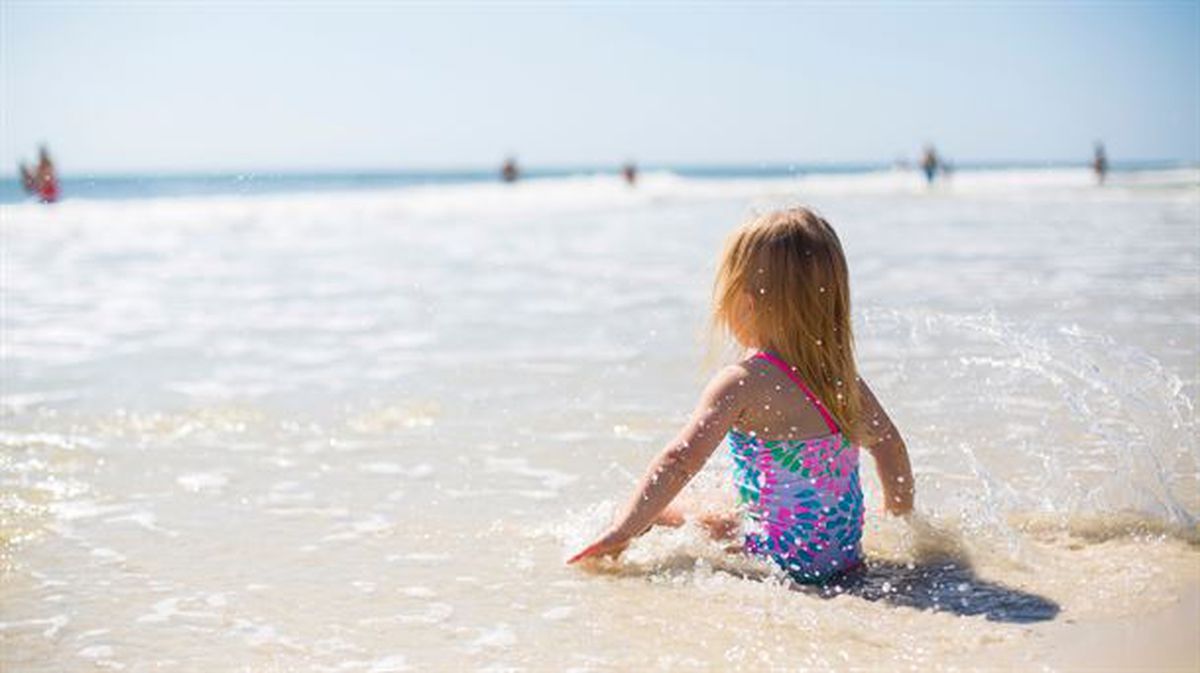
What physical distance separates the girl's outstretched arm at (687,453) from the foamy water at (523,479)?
20 cm

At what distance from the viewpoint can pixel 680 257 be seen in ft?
50.5

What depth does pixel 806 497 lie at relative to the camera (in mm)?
3383

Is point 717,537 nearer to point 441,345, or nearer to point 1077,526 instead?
point 1077,526

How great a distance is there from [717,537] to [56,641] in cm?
195

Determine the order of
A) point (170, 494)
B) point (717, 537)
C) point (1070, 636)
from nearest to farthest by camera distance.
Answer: point (1070, 636), point (717, 537), point (170, 494)

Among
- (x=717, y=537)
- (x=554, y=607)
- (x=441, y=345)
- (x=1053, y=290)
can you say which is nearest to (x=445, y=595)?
(x=554, y=607)

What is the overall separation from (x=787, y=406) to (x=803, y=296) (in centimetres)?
33

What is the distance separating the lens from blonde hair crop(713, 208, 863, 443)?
3352 mm

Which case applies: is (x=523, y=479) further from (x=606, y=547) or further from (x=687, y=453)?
(x=687, y=453)

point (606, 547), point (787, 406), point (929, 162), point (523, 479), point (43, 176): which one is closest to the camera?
point (787, 406)

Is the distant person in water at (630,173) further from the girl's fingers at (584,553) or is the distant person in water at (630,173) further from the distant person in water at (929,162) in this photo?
the girl's fingers at (584,553)

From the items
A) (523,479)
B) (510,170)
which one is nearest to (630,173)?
(510,170)

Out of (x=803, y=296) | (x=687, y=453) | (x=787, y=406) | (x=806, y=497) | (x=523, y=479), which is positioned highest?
(x=803, y=296)

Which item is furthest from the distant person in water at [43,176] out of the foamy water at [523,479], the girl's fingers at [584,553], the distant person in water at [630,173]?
the distant person in water at [630,173]
